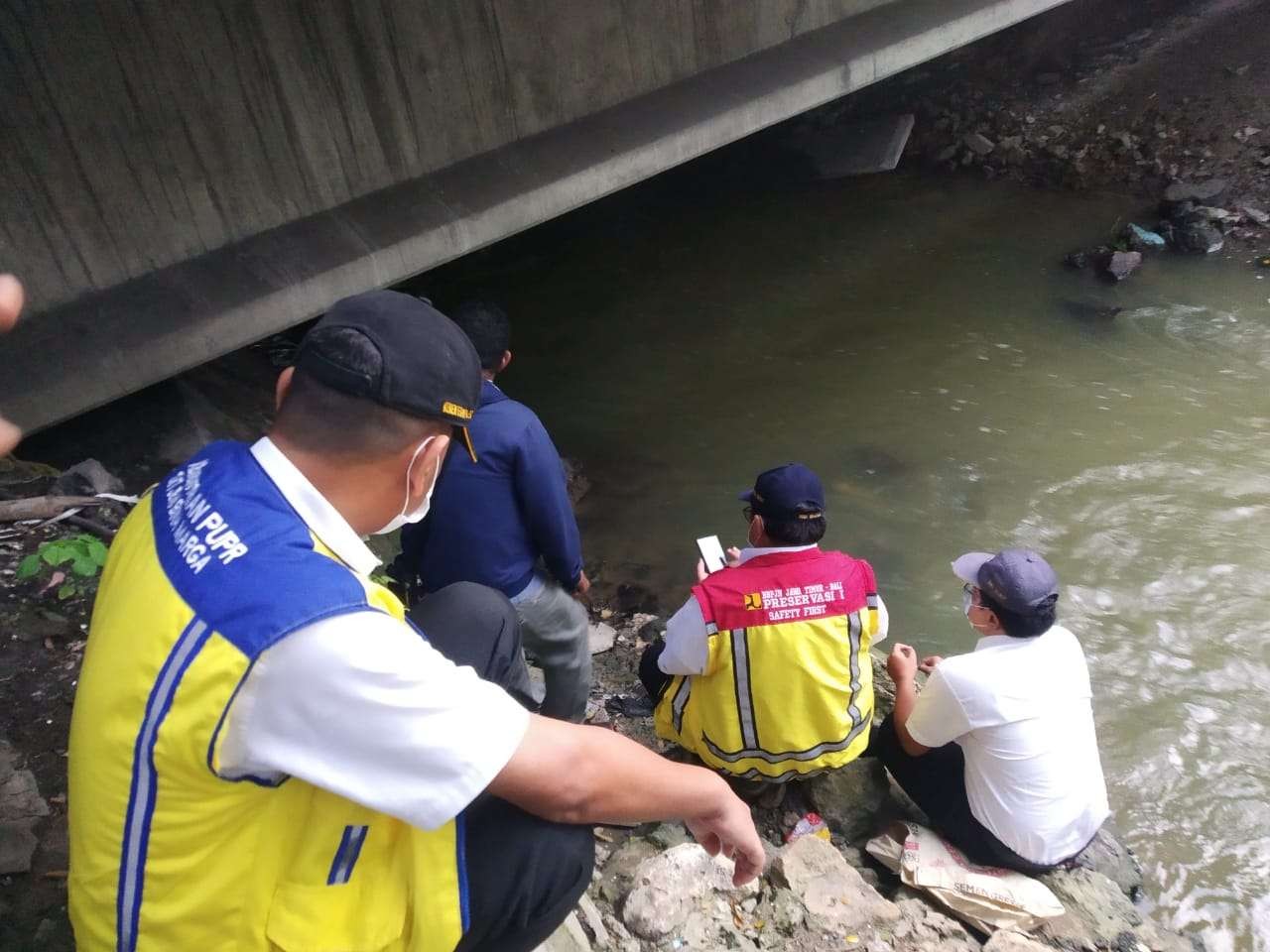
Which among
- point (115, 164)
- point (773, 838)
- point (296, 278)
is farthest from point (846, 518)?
point (115, 164)

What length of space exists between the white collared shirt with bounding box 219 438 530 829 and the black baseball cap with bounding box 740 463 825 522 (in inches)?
64.1

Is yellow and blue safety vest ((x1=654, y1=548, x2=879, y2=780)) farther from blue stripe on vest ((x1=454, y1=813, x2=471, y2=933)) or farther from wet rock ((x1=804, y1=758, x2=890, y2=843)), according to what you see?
blue stripe on vest ((x1=454, y1=813, x2=471, y2=933))

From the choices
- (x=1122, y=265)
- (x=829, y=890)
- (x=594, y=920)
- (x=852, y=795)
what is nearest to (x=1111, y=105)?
(x=1122, y=265)

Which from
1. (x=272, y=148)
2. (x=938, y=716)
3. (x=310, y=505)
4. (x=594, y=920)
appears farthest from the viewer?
(x=272, y=148)

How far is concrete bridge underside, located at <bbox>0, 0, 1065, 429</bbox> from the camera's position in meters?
3.39

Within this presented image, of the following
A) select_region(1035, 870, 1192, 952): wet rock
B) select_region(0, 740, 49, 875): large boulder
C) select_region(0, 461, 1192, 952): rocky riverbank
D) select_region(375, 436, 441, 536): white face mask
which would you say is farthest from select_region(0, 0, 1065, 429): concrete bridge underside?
select_region(1035, 870, 1192, 952): wet rock

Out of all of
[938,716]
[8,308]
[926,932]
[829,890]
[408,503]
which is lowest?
[926,932]

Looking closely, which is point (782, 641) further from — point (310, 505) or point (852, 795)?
point (310, 505)

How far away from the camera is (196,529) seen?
49.6 inches

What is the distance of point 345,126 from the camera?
409 centimetres

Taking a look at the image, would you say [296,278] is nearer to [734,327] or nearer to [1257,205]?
[734,327]

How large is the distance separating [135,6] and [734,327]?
593cm

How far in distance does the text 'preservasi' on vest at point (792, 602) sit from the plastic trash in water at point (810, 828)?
103 cm

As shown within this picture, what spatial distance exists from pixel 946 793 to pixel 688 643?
1.18 meters
